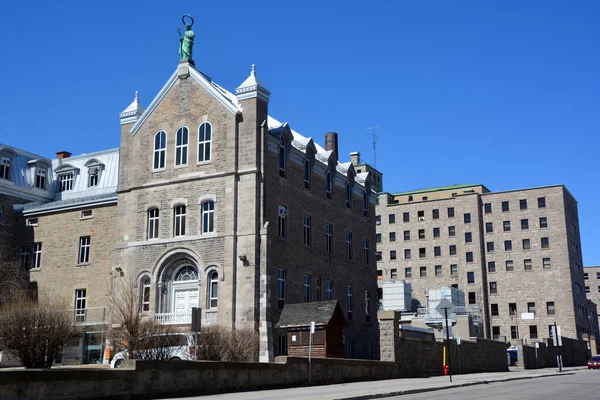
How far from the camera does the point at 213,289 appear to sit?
124ft

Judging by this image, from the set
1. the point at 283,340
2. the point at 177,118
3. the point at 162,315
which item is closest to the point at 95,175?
the point at 177,118

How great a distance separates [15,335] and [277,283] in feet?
51.6

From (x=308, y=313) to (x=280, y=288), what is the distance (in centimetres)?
367

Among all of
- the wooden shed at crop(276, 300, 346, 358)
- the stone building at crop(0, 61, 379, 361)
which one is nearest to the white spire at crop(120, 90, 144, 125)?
the stone building at crop(0, 61, 379, 361)

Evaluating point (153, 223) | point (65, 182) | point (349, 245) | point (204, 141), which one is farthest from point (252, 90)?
point (65, 182)

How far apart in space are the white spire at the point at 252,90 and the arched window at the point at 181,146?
13.4ft

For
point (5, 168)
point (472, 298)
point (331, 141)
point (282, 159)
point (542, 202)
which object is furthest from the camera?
point (472, 298)

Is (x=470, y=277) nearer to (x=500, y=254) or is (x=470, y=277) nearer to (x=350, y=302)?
(x=500, y=254)

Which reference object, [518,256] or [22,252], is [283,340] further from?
[518,256]

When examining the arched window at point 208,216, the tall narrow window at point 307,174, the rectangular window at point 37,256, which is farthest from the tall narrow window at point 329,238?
the rectangular window at point 37,256

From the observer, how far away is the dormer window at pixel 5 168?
49.8 m

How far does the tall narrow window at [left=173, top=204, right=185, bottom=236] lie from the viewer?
129ft

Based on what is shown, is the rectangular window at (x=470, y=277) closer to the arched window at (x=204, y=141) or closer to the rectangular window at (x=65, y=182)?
the rectangular window at (x=65, y=182)

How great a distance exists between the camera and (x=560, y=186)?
88.9m
